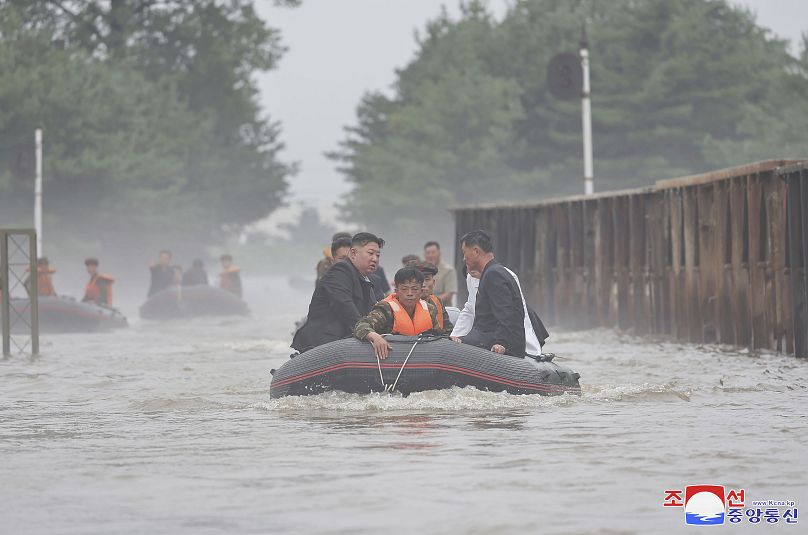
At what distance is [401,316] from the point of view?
16.2 m

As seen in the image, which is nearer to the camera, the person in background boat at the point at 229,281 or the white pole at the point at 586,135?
the white pole at the point at 586,135

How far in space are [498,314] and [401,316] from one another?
0.94 meters

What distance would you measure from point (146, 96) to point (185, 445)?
65355 mm

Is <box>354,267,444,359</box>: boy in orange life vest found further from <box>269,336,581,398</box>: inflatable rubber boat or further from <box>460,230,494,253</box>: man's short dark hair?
<box>460,230,494,253</box>: man's short dark hair

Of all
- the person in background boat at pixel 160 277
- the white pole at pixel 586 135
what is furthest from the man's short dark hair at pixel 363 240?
the person in background boat at pixel 160 277

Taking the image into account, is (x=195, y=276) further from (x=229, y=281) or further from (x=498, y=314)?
(x=498, y=314)

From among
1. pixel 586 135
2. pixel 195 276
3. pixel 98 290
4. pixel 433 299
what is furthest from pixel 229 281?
pixel 433 299

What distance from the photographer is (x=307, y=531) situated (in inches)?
356

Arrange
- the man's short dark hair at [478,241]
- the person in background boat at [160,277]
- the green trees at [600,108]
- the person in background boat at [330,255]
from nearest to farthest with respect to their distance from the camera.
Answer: the man's short dark hair at [478,241] < the person in background boat at [330,255] < the person in background boat at [160,277] < the green trees at [600,108]

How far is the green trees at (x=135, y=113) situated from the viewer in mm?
64250

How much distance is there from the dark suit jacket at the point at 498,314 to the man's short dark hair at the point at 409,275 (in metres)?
0.59

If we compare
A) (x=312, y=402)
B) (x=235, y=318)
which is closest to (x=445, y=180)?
(x=235, y=318)

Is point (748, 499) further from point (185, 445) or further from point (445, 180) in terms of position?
point (445, 180)

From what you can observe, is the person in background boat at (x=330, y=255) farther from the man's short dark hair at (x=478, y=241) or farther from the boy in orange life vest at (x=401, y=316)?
the man's short dark hair at (x=478, y=241)
